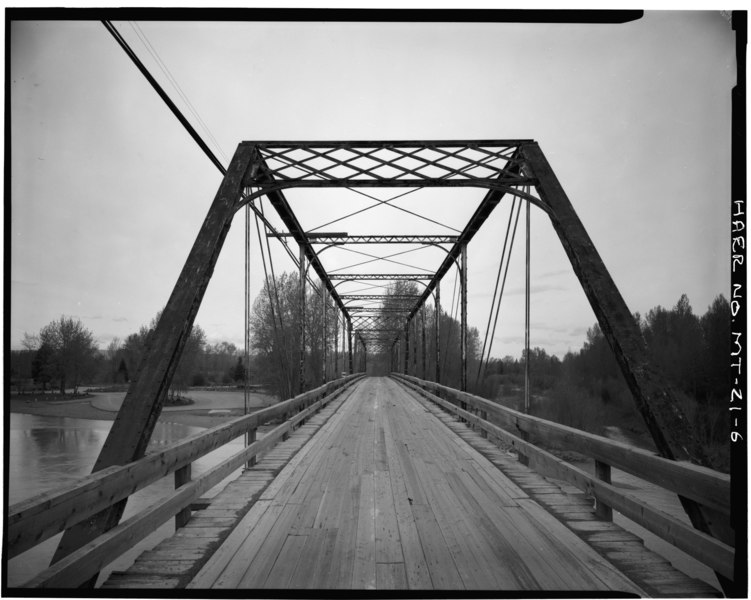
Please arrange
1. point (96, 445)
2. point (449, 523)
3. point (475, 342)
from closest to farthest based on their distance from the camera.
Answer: point (449, 523) → point (96, 445) → point (475, 342)

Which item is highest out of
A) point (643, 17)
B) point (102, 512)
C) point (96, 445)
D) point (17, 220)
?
point (643, 17)

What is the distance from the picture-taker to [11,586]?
2.30 meters

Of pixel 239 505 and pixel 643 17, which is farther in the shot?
pixel 239 505

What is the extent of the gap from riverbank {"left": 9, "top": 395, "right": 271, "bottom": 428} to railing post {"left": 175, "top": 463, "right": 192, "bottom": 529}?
150 feet

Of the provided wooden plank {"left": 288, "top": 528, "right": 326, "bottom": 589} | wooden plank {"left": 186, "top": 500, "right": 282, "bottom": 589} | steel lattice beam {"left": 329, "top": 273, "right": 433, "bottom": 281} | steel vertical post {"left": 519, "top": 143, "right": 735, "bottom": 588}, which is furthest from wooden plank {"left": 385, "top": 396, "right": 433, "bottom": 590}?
steel lattice beam {"left": 329, "top": 273, "right": 433, "bottom": 281}

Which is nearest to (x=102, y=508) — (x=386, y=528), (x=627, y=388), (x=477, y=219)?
(x=386, y=528)

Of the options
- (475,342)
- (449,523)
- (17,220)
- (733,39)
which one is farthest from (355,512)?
(475,342)

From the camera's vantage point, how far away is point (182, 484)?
12.8 feet

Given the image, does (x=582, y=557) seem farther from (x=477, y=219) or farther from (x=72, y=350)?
(x=72, y=350)

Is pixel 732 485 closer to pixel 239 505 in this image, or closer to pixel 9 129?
pixel 239 505

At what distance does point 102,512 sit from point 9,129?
2292 mm

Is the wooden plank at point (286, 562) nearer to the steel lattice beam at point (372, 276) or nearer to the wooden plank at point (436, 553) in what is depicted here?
the wooden plank at point (436, 553)

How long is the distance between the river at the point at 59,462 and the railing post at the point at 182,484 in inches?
56.2

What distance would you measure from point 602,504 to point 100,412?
6521 cm
